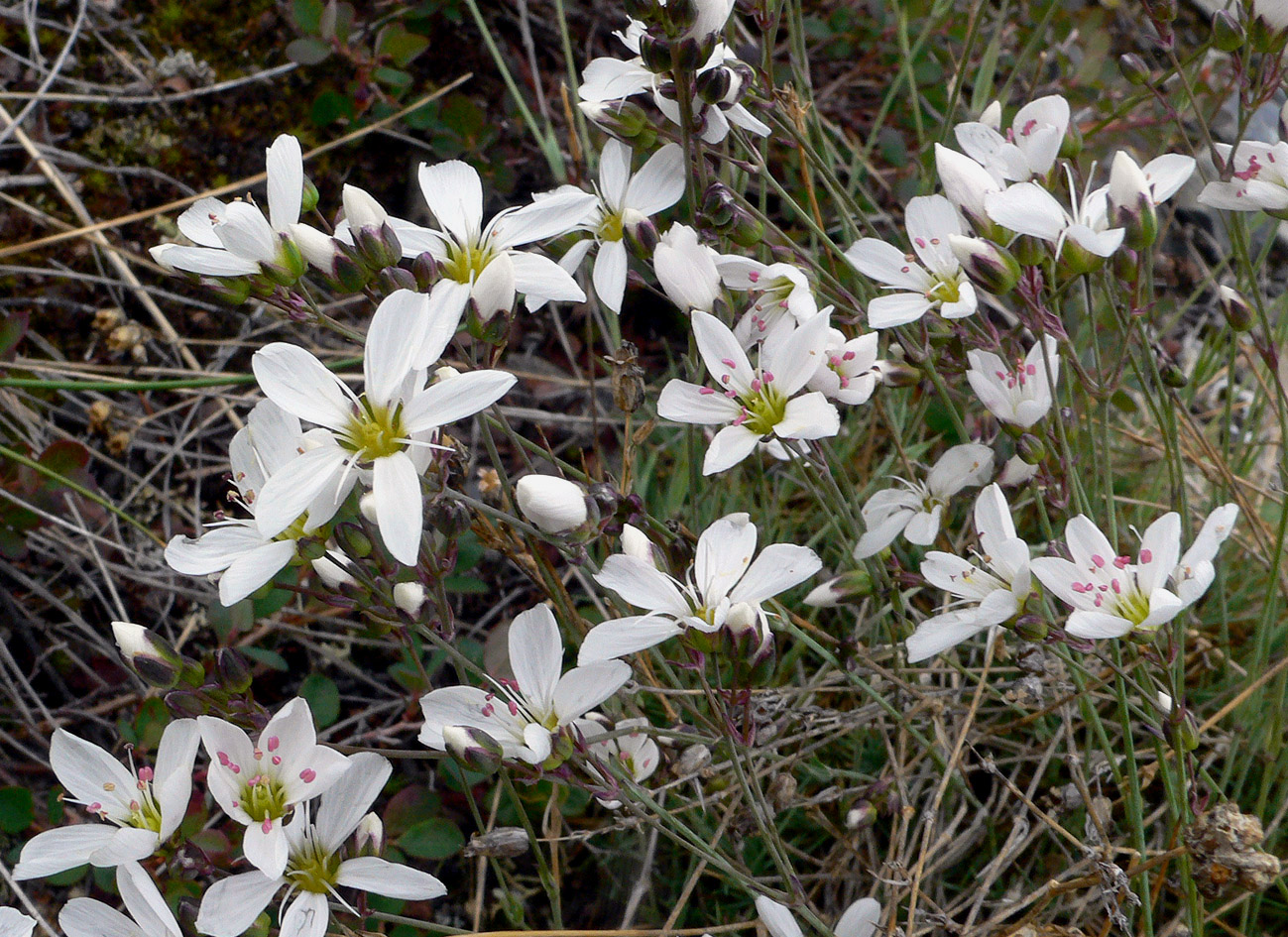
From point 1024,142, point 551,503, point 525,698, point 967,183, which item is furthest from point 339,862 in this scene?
point 1024,142

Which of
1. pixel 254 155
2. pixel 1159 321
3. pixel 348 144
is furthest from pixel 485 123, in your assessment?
pixel 1159 321

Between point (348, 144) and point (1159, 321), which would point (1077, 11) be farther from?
point (348, 144)

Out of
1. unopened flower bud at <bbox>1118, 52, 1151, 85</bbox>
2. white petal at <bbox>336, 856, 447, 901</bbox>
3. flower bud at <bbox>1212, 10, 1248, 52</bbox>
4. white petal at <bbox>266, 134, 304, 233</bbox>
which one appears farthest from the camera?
unopened flower bud at <bbox>1118, 52, 1151, 85</bbox>

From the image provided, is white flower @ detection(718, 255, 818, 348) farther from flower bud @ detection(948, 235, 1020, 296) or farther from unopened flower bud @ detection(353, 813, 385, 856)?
unopened flower bud @ detection(353, 813, 385, 856)

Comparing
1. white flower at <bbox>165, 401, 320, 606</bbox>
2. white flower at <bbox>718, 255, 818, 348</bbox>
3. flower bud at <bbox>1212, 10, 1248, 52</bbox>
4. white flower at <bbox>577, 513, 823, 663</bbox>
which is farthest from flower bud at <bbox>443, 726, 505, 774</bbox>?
flower bud at <bbox>1212, 10, 1248, 52</bbox>

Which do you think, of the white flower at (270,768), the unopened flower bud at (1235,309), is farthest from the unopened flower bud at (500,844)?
the unopened flower bud at (1235,309)

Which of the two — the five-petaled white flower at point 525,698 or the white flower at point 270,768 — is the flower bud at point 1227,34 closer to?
the five-petaled white flower at point 525,698
